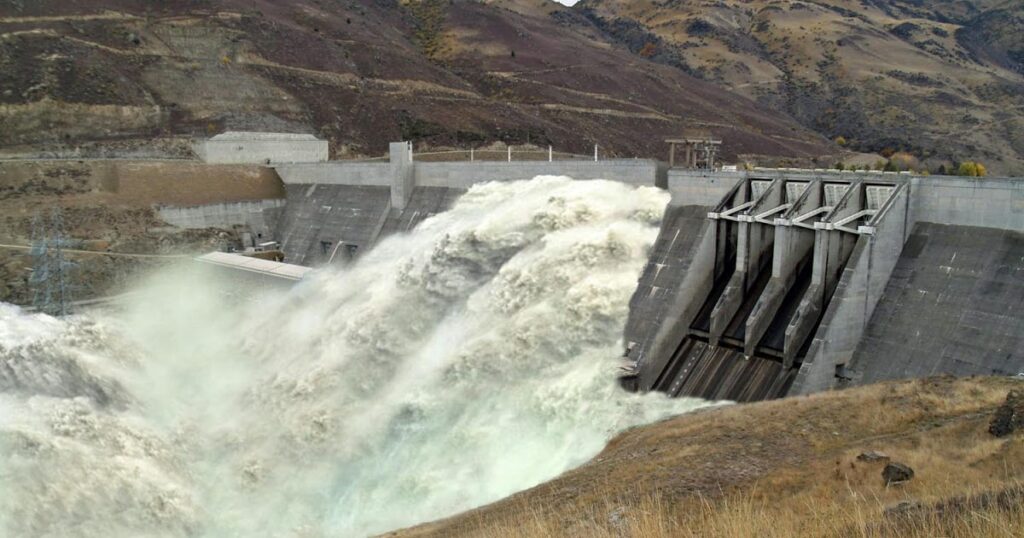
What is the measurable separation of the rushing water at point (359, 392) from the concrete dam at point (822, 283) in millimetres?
1294

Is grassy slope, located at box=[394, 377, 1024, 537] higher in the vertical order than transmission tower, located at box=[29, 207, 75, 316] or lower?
higher

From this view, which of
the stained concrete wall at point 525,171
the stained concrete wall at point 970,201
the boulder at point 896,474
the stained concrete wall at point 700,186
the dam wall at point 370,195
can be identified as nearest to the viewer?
the boulder at point 896,474

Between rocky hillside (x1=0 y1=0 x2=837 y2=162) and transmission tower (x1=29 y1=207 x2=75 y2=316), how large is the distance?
19126 millimetres

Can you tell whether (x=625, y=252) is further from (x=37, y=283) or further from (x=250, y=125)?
(x=250, y=125)

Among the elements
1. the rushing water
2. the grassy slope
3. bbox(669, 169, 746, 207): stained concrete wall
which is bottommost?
the rushing water

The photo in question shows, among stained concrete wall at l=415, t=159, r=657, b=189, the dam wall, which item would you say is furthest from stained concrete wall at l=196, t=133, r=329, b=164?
stained concrete wall at l=415, t=159, r=657, b=189

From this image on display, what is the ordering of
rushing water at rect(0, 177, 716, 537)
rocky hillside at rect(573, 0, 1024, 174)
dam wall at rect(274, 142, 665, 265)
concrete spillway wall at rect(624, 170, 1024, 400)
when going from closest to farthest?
concrete spillway wall at rect(624, 170, 1024, 400)
rushing water at rect(0, 177, 716, 537)
dam wall at rect(274, 142, 665, 265)
rocky hillside at rect(573, 0, 1024, 174)

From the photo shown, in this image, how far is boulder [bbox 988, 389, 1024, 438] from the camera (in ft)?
36.8

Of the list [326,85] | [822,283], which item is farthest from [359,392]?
[326,85]

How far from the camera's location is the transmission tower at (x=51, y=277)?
32.1 metres

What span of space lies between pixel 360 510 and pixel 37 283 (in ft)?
72.1

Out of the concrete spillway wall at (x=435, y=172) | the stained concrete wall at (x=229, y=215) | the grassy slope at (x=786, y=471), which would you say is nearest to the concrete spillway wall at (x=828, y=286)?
the grassy slope at (x=786, y=471)

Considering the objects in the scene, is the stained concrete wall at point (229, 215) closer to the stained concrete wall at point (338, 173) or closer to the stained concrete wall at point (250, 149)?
the stained concrete wall at point (338, 173)

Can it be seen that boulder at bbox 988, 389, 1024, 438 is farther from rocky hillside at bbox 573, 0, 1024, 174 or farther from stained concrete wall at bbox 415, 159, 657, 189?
rocky hillside at bbox 573, 0, 1024, 174
